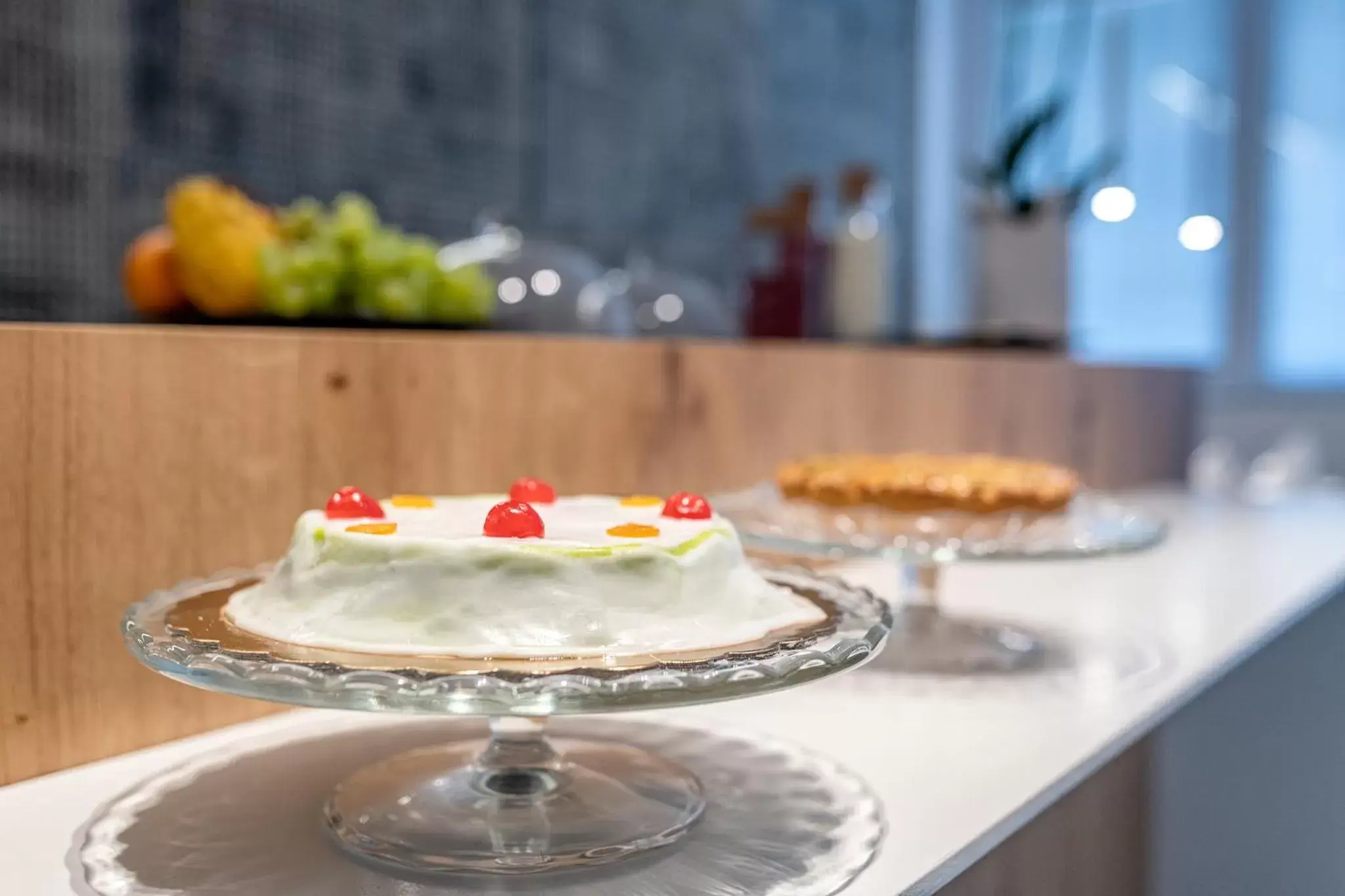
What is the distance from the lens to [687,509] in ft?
2.41

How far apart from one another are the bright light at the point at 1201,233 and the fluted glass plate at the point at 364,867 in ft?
9.87

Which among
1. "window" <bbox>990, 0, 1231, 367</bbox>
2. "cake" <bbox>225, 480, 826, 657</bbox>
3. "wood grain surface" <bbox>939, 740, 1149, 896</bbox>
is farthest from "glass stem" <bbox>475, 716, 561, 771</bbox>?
"window" <bbox>990, 0, 1231, 367</bbox>

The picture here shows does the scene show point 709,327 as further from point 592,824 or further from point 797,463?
point 592,824

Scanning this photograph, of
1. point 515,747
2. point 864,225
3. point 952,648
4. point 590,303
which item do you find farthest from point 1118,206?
point 515,747

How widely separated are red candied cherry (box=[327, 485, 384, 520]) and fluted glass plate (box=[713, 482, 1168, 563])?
1.10 feet

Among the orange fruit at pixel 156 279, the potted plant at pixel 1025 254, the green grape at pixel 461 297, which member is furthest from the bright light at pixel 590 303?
the potted plant at pixel 1025 254

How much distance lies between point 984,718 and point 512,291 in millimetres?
595

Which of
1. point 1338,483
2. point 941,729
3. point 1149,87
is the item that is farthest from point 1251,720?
point 1149,87

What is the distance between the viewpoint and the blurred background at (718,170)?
1158 mm

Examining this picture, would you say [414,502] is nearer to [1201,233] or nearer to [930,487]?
[930,487]

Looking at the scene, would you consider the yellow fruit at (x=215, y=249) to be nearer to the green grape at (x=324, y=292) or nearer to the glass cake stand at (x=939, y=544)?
the green grape at (x=324, y=292)

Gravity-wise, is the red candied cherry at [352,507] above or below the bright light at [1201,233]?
below

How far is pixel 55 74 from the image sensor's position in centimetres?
116

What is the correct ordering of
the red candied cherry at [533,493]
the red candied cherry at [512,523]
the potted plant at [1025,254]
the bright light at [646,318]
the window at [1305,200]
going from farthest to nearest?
1. the window at [1305,200]
2. the potted plant at [1025,254]
3. the bright light at [646,318]
4. the red candied cherry at [533,493]
5. the red candied cherry at [512,523]
